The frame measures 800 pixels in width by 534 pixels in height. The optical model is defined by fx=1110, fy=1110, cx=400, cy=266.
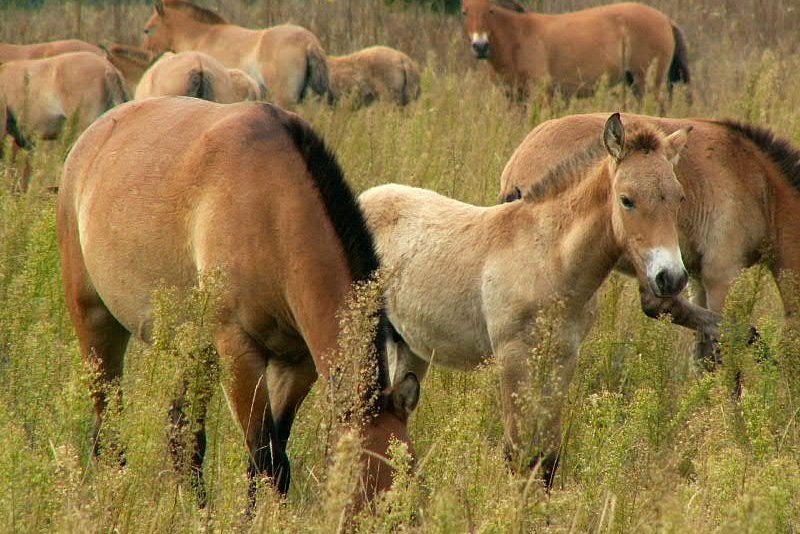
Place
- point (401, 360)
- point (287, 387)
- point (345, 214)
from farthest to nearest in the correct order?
point (401, 360) → point (287, 387) → point (345, 214)

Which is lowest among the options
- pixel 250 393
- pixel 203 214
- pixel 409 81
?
pixel 409 81

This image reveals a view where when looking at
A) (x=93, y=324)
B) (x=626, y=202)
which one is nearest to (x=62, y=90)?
(x=93, y=324)

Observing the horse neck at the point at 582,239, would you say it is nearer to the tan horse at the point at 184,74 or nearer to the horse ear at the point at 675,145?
the horse ear at the point at 675,145

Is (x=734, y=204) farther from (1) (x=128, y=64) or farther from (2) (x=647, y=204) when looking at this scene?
(1) (x=128, y=64)

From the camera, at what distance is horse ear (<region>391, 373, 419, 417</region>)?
3350 millimetres

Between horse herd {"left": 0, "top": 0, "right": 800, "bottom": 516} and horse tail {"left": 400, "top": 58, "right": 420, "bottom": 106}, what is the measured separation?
348 inches

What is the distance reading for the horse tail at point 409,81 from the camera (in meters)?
15.0

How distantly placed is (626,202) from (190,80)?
5.51m

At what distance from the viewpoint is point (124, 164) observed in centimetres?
469

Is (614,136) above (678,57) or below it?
above

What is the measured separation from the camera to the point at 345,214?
3.81m

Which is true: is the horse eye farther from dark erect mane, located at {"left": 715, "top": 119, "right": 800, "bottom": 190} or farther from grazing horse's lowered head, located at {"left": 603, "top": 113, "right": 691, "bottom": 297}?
dark erect mane, located at {"left": 715, "top": 119, "right": 800, "bottom": 190}

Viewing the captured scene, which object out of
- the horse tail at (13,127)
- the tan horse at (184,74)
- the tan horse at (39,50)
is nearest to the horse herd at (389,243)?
the tan horse at (184,74)

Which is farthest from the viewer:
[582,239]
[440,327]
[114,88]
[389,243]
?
[114,88]
